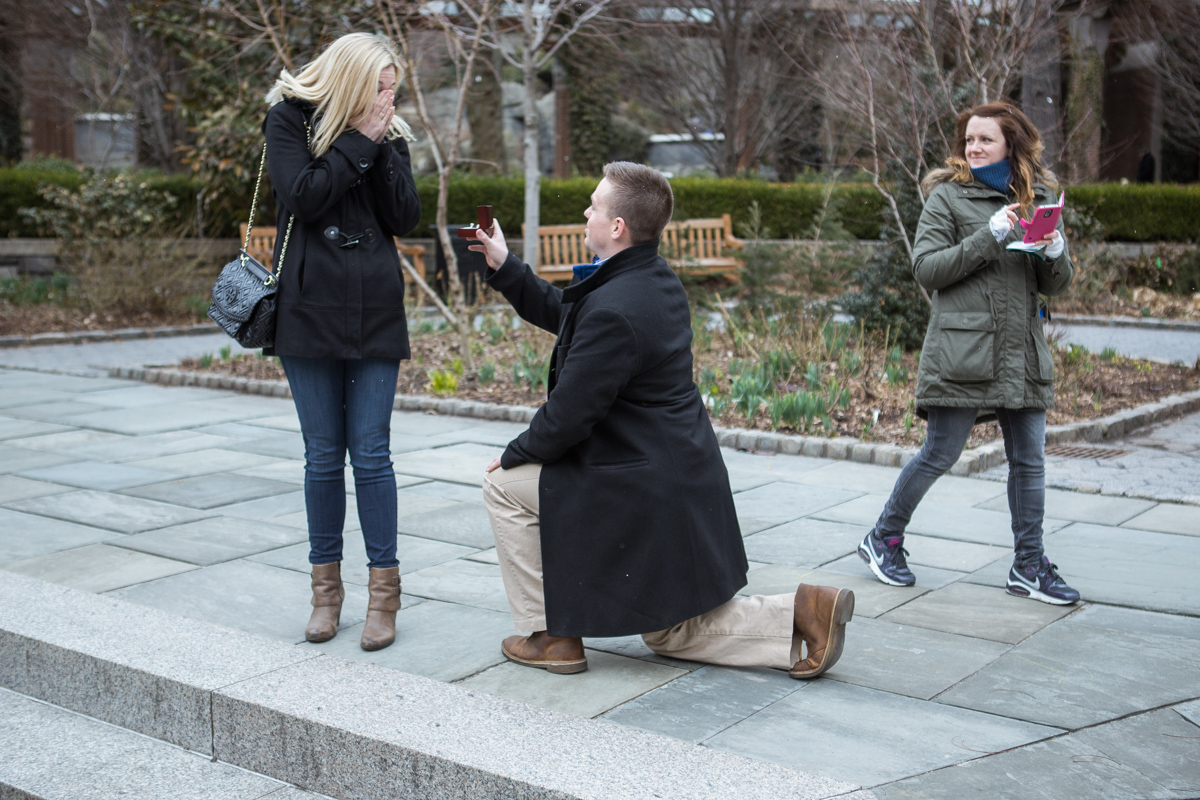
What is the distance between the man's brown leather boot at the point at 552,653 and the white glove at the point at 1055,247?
6.98 ft

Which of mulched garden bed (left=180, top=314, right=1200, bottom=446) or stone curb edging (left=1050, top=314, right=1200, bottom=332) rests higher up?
stone curb edging (left=1050, top=314, right=1200, bottom=332)

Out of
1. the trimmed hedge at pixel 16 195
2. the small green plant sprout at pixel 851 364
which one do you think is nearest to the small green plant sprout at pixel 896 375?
the small green plant sprout at pixel 851 364

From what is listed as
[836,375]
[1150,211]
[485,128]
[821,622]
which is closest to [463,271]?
[836,375]

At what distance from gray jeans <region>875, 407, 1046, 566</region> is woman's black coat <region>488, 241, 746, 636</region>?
4.36 feet

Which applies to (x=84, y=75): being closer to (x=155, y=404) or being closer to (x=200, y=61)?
(x=200, y=61)

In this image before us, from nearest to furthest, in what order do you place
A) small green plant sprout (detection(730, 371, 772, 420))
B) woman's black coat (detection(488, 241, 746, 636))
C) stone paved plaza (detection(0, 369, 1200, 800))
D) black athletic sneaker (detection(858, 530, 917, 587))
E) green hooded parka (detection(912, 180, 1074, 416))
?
stone paved plaza (detection(0, 369, 1200, 800)) < woman's black coat (detection(488, 241, 746, 636)) < green hooded parka (detection(912, 180, 1074, 416)) < black athletic sneaker (detection(858, 530, 917, 587)) < small green plant sprout (detection(730, 371, 772, 420))

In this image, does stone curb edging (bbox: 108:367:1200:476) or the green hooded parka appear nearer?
the green hooded parka

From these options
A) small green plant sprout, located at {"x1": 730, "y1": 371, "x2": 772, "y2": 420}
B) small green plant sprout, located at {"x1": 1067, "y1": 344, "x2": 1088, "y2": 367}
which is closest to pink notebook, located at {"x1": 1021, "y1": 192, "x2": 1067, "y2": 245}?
small green plant sprout, located at {"x1": 730, "y1": 371, "x2": 772, "y2": 420}

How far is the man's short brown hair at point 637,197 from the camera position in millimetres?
3244

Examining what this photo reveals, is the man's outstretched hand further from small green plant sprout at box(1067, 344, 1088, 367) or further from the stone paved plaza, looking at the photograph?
small green plant sprout at box(1067, 344, 1088, 367)

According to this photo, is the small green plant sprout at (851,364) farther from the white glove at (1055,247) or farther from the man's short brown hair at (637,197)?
the man's short brown hair at (637,197)

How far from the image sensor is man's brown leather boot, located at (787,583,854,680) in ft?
10.7

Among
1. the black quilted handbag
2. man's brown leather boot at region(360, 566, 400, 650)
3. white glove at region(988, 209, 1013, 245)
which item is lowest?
man's brown leather boot at region(360, 566, 400, 650)

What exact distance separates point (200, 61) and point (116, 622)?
514 inches
